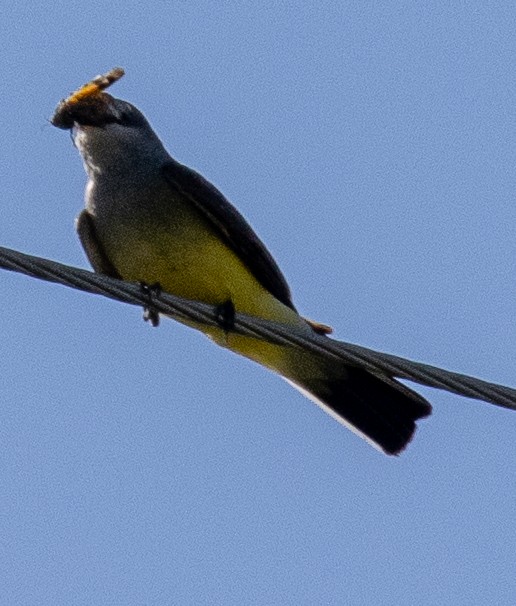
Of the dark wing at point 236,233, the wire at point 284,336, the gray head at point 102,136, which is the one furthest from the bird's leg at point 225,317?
the gray head at point 102,136

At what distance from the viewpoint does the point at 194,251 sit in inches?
286

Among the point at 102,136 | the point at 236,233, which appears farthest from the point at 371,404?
the point at 102,136

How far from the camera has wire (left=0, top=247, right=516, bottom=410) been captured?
5258 millimetres

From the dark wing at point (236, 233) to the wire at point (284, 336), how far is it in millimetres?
1621

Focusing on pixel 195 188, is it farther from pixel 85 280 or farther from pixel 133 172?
pixel 85 280

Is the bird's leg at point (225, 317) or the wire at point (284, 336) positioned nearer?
the wire at point (284, 336)

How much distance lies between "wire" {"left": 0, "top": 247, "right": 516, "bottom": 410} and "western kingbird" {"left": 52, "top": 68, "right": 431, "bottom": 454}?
132 centimetres

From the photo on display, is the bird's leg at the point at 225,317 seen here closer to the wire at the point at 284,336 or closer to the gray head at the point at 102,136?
the wire at the point at 284,336

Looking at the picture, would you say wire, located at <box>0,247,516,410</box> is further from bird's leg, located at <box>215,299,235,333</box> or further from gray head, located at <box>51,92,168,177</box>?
gray head, located at <box>51,92,168,177</box>

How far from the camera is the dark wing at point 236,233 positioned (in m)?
7.43

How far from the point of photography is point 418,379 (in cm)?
536

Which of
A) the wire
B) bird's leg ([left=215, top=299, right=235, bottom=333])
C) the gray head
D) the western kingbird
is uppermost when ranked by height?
the gray head

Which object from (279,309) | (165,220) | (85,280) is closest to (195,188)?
(165,220)

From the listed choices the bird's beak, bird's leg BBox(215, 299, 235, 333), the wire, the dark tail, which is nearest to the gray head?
the bird's beak
